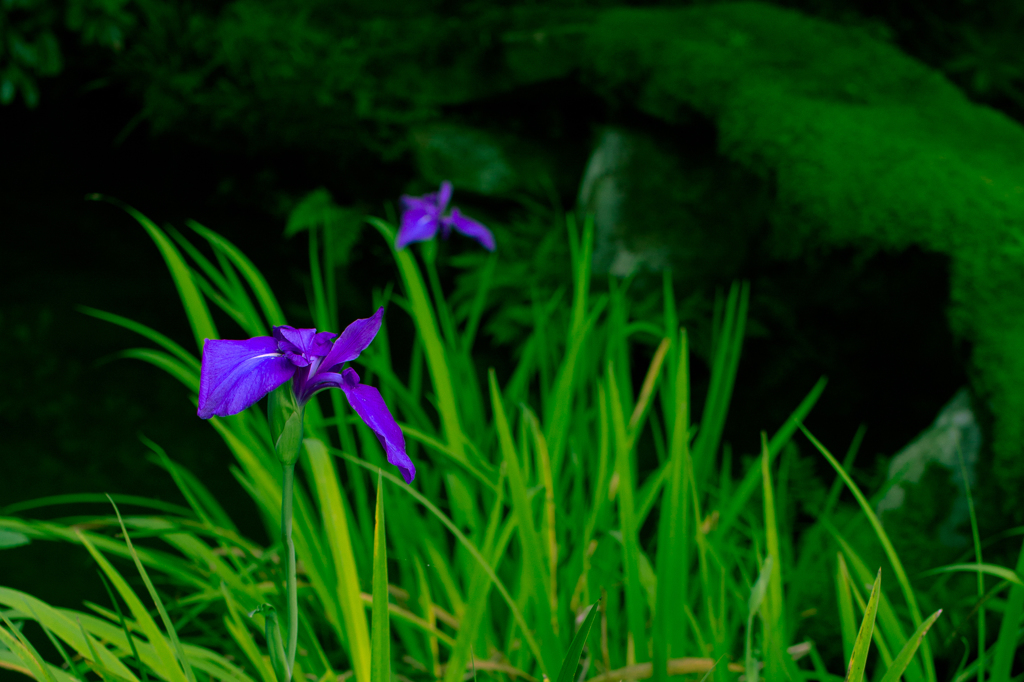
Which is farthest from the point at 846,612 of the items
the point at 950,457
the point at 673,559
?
the point at 950,457

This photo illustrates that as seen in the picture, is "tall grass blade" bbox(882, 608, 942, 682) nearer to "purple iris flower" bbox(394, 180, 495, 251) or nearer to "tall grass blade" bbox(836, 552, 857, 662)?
"tall grass blade" bbox(836, 552, 857, 662)

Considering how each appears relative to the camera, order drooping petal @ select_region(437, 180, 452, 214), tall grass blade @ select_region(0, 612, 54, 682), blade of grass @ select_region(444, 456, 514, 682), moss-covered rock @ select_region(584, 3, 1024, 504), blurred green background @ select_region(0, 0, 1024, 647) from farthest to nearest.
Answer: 1. blurred green background @ select_region(0, 0, 1024, 647)
2. moss-covered rock @ select_region(584, 3, 1024, 504)
3. drooping petal @ select_region(437, 180, 452, 214)
4. blade of grass @ select_region(444, 456, 514, 682)
5. tall grass blade @ select_region(0, 612, 54, 682)

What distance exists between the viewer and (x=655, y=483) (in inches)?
39.7

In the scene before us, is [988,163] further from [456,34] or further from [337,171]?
[337,171]

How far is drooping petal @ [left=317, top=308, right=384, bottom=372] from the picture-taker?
0.48 m

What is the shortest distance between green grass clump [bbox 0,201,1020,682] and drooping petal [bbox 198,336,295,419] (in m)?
0.12

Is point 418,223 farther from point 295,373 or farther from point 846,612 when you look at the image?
point 846,612

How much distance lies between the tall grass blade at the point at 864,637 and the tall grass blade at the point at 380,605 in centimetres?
37

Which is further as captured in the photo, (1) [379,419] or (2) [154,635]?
(2) [154,635]

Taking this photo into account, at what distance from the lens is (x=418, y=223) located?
114cm

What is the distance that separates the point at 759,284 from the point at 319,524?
147 cm

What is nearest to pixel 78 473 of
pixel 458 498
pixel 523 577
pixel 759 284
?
pixel 458 498

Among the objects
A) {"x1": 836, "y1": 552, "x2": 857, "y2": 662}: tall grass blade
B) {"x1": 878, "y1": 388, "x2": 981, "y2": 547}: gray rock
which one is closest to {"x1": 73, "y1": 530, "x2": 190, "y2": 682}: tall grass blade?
{"x1": 836, "y1": 552, "x2": 857, "y2": 662}: tall grass blade

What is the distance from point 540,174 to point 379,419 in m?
2.62
